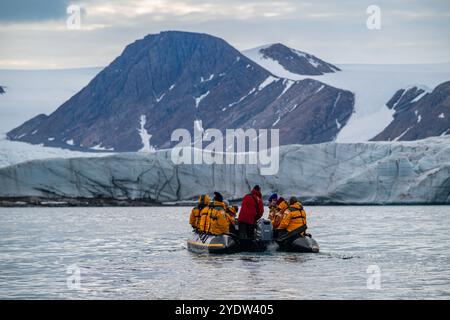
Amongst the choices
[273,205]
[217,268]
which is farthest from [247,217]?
[217,268]

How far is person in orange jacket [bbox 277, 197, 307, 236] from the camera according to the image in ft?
89.9

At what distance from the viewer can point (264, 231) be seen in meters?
27.9

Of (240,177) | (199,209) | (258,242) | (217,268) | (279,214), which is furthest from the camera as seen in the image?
(240,177)

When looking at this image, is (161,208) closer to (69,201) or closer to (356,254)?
(69,201)

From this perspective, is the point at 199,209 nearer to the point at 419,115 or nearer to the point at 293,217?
the point at 293,217

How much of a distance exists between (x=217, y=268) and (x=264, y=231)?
3743 millimetres

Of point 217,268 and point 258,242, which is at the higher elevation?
point 258,242

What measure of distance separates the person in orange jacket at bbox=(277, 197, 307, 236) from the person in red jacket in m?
0.76

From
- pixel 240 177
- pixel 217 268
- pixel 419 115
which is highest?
pixel 419 115

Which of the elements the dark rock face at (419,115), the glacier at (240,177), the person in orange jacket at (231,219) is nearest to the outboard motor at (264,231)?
the person in orange jacket at (231,219)

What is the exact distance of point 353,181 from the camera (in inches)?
Result: 2948

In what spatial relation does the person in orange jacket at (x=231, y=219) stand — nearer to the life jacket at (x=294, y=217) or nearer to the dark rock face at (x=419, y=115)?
the life jacket at (x=294, y=217)

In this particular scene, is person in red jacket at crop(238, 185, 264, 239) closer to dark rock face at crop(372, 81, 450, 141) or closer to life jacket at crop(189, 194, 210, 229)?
life jacket at crop(189, 194, 210, 229)
